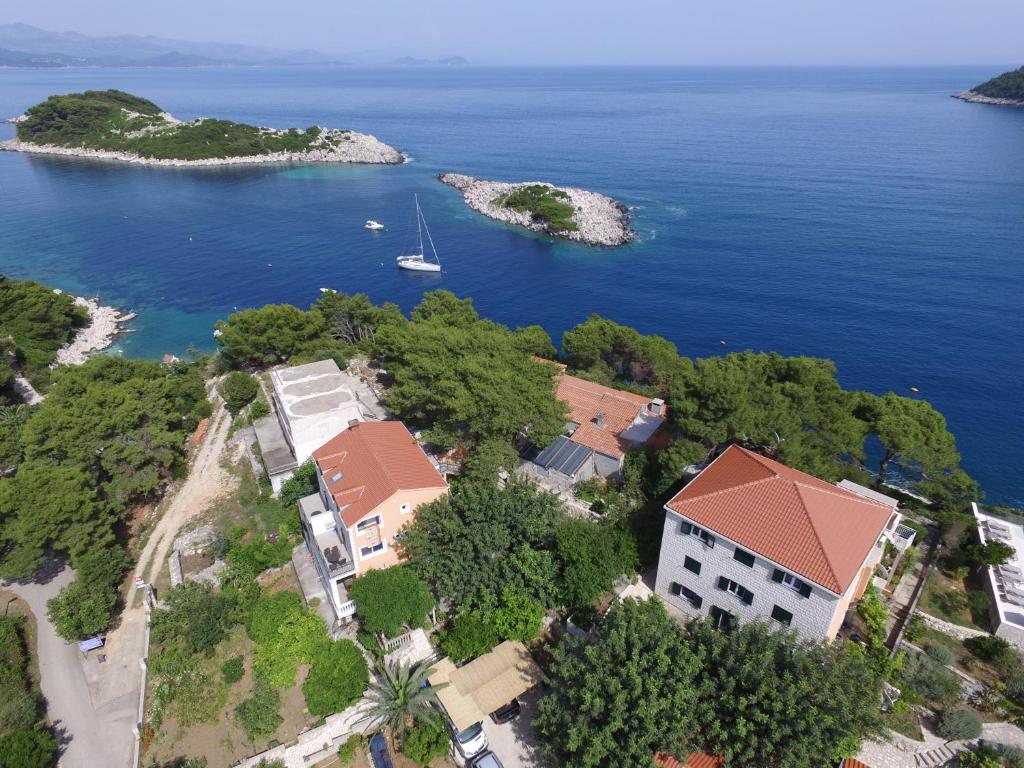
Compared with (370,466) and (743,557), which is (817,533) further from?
(370,466)

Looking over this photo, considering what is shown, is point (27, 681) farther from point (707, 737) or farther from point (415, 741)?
point (707, 737)

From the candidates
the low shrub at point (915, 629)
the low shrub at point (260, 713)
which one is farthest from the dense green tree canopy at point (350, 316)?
the low shrub at point (915, 629)

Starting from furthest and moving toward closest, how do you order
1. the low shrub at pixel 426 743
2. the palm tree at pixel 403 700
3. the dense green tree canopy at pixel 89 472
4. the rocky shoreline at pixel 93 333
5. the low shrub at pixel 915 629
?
the rocky shoreline at pixel 93 333
the dense green tree canopy at pixel 89 472
the low shrub at pixel 915 629
the palm tree at pixel 403 700
the low shrub at pixel 426 743

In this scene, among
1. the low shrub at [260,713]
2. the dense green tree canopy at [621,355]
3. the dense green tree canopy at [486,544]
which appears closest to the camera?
the low shrub at [260,713]

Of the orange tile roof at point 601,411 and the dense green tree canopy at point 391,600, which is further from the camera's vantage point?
the orange tile roof at point 601,411

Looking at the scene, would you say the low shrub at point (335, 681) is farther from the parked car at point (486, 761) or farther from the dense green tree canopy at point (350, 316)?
the dense green tree canopy at point (350, 316)

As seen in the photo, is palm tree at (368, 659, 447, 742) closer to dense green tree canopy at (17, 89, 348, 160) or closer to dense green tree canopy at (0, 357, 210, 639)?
dense green tree canopy at (0, 357, 210, 639)

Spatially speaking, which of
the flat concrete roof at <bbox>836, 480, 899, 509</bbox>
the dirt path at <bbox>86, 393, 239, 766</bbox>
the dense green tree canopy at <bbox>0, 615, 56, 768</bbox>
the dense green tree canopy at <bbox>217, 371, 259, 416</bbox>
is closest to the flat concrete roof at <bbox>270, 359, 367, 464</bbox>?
the dense green tree canopy at <bbox>217, 371, 259, 416</bbox>
